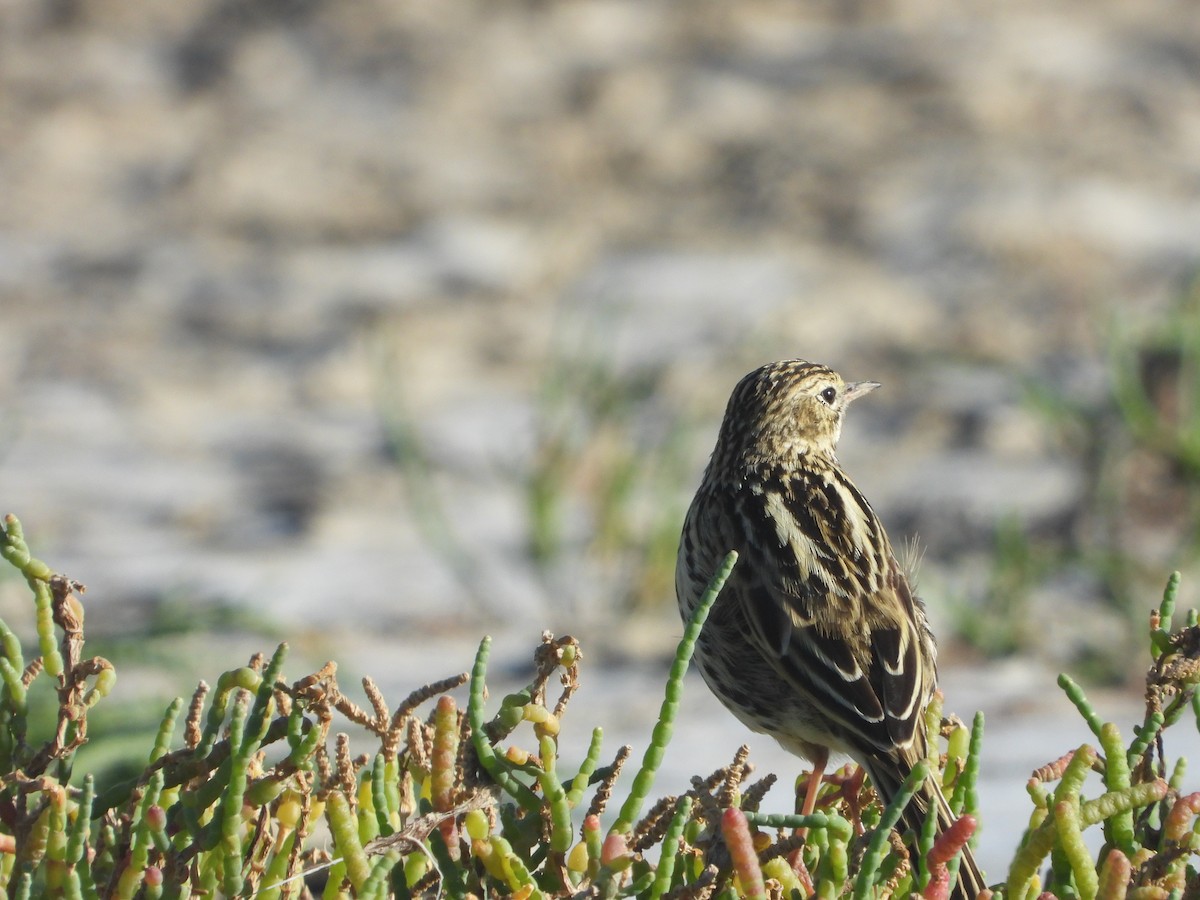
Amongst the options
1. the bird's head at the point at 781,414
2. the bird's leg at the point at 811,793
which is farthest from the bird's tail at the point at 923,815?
the bird's head at the point at 781,414

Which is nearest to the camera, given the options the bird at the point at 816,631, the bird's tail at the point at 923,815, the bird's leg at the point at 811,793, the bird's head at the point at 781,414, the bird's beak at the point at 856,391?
the bird's tail at the point at 923,815

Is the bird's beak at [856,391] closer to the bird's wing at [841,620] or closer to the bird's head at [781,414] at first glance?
the bird's head at [781,414]

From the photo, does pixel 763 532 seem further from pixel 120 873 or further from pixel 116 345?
pixel 116 345

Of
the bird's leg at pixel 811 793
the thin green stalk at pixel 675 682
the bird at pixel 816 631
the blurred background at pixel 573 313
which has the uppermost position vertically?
the blurred background at pixel 573 313

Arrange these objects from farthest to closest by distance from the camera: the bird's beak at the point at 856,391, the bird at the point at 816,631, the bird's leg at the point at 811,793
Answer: the bird's beak at the point at 856,391 < the bird at the point at 816,631 < the bird's leg at the point at 811,793

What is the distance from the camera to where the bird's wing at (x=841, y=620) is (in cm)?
351

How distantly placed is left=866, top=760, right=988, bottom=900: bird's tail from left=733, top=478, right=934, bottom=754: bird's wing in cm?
5

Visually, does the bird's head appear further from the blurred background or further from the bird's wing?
the blurred background

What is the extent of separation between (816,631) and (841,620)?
67mm

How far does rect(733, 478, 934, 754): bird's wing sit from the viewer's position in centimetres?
351

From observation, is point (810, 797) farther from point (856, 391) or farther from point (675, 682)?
point (856, 391)

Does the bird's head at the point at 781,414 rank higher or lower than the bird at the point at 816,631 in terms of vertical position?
higher

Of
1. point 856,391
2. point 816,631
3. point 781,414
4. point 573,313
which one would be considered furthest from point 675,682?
point 573,313

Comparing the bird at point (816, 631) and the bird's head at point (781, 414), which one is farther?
the bird's head at point (781, 414)
